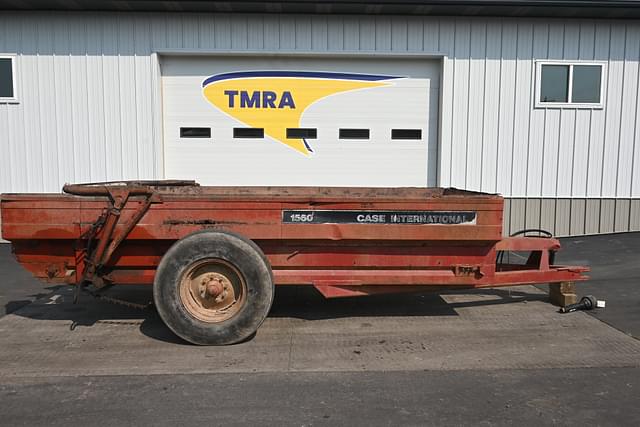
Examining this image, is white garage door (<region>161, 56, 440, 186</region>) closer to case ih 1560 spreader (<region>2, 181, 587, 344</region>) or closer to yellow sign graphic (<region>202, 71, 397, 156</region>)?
yellow sign graphic (<region>202, 71, 397, 156</region>)

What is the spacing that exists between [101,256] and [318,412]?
8.47 feet

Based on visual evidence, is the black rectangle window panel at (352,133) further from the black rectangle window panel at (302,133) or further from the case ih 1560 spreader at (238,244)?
the case ih 1560 spreader at (238,244)

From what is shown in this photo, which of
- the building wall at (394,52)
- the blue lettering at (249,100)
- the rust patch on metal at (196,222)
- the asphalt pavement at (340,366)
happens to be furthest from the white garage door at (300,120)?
the rust patch on metal at (196,222)

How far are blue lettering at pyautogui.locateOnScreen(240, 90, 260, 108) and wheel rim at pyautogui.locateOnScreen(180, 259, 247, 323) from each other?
20.2ft

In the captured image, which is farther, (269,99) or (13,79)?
(269,99)

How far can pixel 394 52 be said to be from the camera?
32.8ft

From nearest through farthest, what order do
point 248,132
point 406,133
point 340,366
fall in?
point 340,366, point 248,132, point 406,133

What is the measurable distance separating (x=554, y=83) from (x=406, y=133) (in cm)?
312

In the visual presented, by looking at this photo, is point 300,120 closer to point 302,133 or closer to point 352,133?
point 302,133

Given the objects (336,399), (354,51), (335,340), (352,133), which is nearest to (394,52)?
(354,51)

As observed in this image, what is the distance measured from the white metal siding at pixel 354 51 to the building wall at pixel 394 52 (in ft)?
0.07

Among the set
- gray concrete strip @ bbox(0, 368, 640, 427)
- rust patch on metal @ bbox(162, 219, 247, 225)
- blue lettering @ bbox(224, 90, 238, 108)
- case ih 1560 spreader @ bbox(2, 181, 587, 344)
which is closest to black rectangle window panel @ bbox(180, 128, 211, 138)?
blue lettering @ bbox(224, 90, 238, 108)

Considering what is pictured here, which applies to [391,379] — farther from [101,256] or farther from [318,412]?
[101,256]

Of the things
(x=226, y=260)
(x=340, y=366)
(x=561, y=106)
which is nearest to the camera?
(x=340, y=366)
